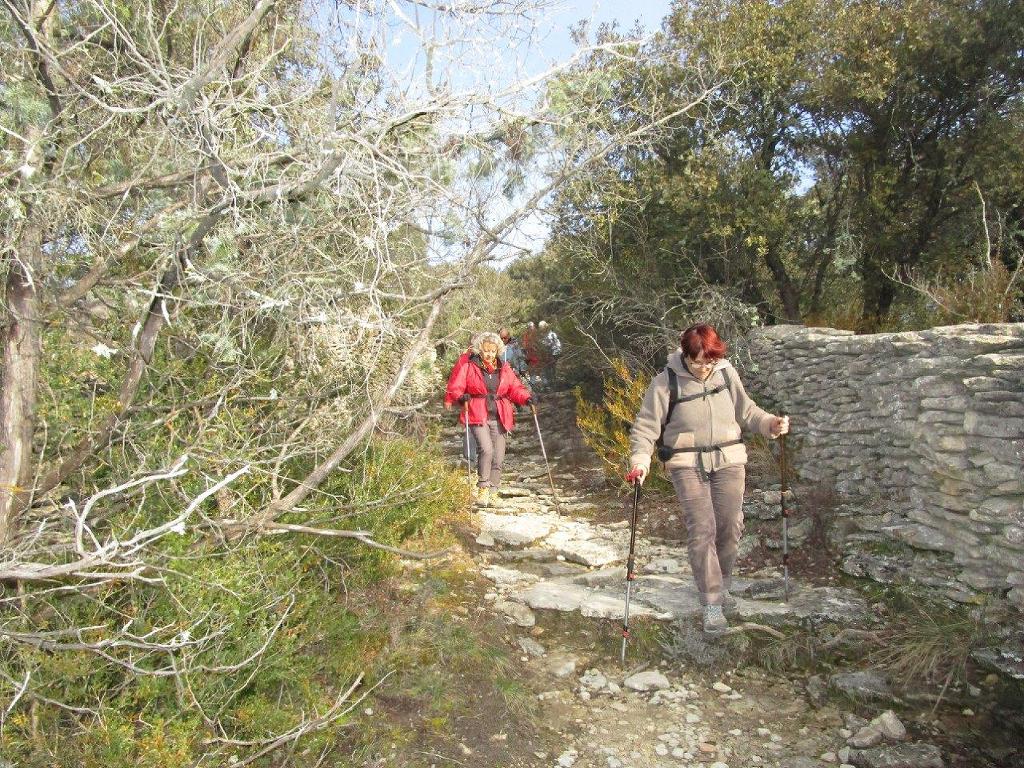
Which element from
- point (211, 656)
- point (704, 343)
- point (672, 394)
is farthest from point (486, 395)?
point (211, 656)

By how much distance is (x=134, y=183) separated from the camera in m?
3.99

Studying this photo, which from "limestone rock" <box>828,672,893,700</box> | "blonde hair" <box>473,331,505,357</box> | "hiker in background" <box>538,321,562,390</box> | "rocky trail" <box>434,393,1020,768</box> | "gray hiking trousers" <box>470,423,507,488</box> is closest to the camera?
"rocky trail" <box>434,393,1020,768</box>

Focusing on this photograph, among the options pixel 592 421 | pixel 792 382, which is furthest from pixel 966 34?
pixel 592 421

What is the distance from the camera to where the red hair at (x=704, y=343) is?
5.09m

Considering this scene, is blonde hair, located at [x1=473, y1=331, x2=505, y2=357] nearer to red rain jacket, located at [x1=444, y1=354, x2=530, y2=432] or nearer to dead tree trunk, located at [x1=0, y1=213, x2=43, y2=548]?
red rain jacket, located at [x1=444, y1=354, x2=530, y2=432]

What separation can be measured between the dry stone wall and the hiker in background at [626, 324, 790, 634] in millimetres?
1261

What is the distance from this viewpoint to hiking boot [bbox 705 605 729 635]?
507cm

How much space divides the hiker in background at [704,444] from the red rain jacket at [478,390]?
3461 mm

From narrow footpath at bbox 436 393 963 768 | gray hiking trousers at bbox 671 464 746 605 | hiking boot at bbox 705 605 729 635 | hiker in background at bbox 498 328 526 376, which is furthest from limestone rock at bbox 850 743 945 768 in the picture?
hiker in background at bbox 498 328 526 376

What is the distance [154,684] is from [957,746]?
3847 millimetres

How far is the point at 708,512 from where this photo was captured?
203 inches

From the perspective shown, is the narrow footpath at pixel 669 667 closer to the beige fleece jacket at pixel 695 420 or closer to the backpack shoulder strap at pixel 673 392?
the beige fleece jacket at pixel 695 420

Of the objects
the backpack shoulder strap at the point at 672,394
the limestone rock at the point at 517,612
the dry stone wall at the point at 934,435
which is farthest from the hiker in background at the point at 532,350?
the backpack shoulder strap at the point at 672,394

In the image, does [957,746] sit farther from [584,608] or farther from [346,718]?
[346,718]
